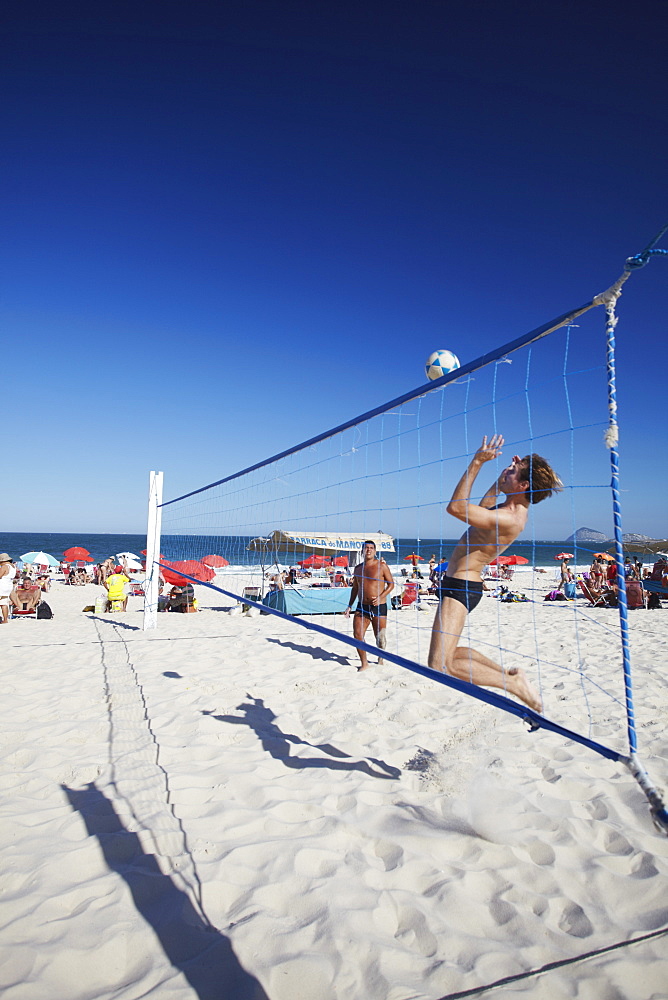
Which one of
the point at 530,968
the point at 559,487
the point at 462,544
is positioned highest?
the point at 559,487

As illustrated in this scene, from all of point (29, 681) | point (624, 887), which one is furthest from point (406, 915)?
point (29, 681)

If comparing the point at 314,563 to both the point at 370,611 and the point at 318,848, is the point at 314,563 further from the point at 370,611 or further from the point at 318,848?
the point at 318,848

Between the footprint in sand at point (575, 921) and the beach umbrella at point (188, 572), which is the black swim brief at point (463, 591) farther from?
the beach umbrella at point (188, 572)

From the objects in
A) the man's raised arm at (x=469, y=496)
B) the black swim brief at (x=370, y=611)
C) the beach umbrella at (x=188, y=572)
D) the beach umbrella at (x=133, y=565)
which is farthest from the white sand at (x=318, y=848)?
the beach umbrella at (x=133, y=565)

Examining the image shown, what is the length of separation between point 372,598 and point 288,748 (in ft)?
7.79

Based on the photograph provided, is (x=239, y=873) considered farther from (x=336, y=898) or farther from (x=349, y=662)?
(x=349, y=662)

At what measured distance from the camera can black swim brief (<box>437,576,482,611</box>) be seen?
8.50ft

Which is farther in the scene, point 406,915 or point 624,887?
point 624,887

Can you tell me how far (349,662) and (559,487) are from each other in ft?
11.2

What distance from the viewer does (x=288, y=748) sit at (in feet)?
9.70

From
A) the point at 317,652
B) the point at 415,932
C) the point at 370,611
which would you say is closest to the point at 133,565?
the point at 317,652

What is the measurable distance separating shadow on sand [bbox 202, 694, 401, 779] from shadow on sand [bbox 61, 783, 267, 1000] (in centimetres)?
92

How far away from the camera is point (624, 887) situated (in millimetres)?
1820

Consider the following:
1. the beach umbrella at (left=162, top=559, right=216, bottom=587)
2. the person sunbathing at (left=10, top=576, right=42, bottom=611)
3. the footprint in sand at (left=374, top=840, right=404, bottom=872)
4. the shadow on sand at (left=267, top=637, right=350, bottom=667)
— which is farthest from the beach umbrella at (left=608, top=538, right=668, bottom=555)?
the person sunbathing at (left=10, top=576, right=42, bottom=611)
